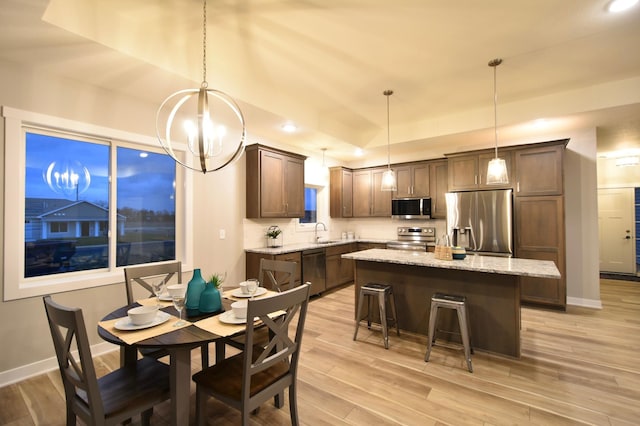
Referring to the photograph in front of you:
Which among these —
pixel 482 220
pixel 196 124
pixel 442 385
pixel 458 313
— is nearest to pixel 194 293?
pixel 196 124

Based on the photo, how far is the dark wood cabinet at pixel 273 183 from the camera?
436 centimetres

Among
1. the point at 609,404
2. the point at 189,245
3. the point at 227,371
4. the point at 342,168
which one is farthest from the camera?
the point at 342,168

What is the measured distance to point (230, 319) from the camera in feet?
5.78

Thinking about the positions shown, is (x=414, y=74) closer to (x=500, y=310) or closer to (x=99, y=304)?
(x=500, y=310)

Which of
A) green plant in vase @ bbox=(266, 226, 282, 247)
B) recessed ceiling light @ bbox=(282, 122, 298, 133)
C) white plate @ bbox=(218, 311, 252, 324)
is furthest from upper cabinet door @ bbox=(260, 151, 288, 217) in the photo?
white plate @ bbox=(218, 311, 252, 324)

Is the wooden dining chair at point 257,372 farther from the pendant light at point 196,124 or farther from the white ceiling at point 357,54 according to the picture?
the white ceiling at point 357,54

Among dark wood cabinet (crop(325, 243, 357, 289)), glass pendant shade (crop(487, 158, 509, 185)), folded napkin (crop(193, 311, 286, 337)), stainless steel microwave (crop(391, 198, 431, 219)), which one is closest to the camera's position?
folded napkin (crop(193, 311, 286, 337))

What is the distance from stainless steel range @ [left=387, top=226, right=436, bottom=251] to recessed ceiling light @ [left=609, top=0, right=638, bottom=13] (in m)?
3.80

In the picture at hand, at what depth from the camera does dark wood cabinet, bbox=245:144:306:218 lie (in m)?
4.36

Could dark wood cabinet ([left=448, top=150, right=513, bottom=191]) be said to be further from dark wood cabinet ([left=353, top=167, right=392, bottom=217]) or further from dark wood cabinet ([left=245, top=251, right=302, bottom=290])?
dark wood cabinet ([left=245, top=251, right=302, bottom=290])

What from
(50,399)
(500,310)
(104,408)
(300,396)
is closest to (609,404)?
(500,310)

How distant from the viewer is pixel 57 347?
1.48m

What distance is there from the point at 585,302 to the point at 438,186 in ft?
9.02

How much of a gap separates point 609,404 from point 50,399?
418 centimetres
